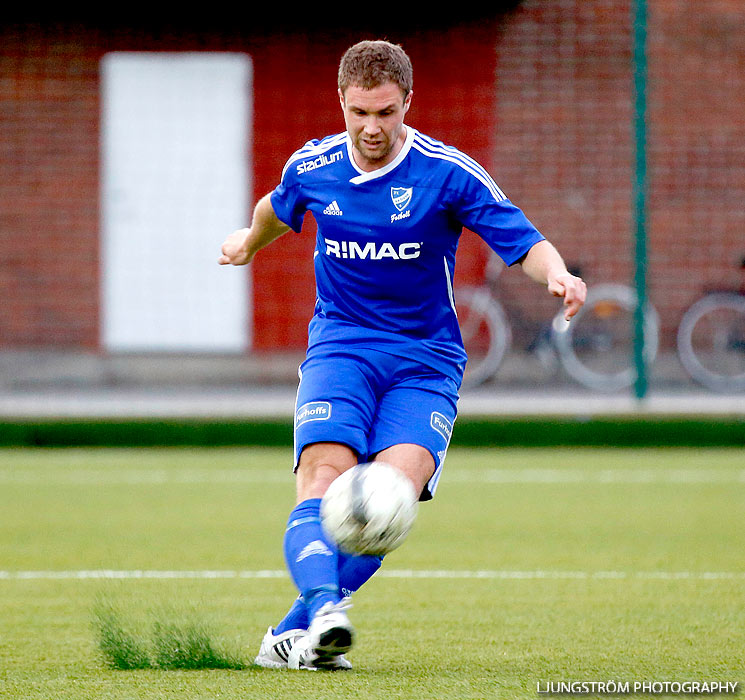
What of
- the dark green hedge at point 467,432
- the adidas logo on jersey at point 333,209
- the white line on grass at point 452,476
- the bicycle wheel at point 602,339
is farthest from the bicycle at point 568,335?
the adidas logo on jersey at point 333,209

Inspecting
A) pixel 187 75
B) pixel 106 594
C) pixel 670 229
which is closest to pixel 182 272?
pixel 187 75

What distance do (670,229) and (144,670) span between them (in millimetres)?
8635

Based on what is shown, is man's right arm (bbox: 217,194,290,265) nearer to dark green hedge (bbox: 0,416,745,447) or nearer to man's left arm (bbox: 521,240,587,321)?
man's left arm (bbox: 521,240,587,321)

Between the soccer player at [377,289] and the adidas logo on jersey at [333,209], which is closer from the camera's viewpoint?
the soccer player at [377,289]

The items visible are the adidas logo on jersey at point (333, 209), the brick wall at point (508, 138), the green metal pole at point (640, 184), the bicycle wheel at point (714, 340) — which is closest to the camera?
the adidas logo on jersey at point (333, 209)

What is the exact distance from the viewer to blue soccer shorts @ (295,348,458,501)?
3.63 m

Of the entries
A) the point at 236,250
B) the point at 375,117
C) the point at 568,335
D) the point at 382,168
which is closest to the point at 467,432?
the point at 568,335

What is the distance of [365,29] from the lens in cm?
1145

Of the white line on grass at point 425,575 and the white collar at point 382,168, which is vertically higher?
the white collar at point 382,168

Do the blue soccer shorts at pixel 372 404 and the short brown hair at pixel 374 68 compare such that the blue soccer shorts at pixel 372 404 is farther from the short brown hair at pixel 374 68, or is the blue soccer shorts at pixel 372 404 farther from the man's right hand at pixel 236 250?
the short brown hair at pixel 374 68

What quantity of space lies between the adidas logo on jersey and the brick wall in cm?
752

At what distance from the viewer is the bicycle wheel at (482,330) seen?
11023 millimetres

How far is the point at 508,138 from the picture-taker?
1135 centimetres

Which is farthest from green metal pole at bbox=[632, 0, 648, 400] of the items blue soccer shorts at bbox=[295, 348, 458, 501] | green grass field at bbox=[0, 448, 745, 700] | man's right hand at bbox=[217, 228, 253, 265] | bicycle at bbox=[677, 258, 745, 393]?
blue soccer shorts at bbox=[295, 348, 458, 501]
